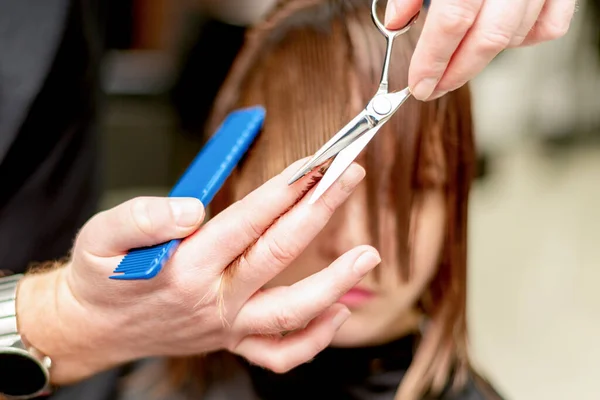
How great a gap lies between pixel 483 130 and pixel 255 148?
6.99ft

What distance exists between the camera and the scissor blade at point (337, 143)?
635mm

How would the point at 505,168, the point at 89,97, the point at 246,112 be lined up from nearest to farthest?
1. the point at 246,112
2. the point at 89,97
3. the point at 505,168

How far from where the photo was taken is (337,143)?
2.11ft

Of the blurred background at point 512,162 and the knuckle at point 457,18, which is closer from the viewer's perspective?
the knuckle at point 457,18

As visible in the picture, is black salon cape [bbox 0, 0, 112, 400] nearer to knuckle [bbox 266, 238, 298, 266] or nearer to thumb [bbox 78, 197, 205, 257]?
thumb [bbox 78, 197, 205, 257]

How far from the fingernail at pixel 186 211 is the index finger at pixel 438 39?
0.24 metres

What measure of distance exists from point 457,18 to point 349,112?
31cm

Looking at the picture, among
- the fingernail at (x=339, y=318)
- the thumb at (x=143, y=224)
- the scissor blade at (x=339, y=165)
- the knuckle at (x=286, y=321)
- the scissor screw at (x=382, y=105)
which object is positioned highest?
the scissor screw at (x=382, y=105)

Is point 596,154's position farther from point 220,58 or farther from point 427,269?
point 427,269

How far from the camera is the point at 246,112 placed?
34.7 inches

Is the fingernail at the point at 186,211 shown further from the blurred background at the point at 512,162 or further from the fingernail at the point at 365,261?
the blurred background at the point at 512,162

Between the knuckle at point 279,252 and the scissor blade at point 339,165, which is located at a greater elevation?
the scissor blade at point 339,165

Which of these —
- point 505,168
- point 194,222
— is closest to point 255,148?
point 194,222

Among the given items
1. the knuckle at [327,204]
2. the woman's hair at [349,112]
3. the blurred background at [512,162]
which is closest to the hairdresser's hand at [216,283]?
the knuckle at [327,204]
